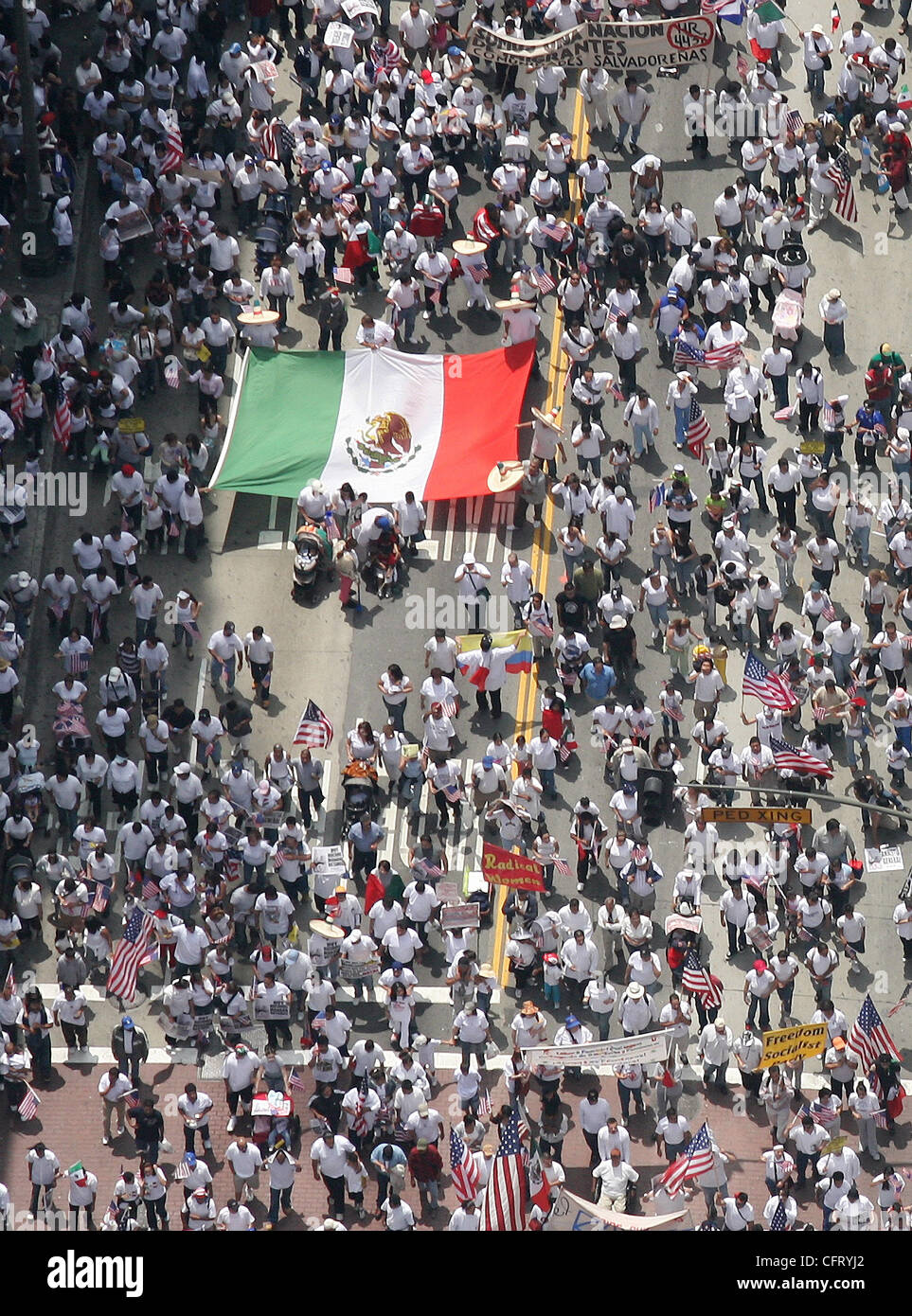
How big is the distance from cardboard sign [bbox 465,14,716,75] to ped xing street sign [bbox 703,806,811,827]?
69.0ft

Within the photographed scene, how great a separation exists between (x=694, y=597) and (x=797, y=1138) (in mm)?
12386

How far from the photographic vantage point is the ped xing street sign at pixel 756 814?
110ft

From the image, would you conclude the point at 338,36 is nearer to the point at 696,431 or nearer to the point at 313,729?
the point at 696,431

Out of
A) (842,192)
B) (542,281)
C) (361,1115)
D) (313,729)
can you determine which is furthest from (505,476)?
(361,1115)

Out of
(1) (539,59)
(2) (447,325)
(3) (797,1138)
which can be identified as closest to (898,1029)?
(3) (797,1138)

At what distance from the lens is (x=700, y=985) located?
37.4 m

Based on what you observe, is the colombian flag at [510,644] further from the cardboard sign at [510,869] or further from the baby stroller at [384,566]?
the cardboard sign at [510,869]

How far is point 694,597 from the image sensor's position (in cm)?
4497

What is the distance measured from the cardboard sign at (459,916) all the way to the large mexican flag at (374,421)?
1033 cm

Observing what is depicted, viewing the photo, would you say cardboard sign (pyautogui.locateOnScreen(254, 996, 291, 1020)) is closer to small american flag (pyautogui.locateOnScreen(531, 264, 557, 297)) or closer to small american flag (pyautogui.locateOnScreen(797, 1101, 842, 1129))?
small american flag (pyautogui.locateOnScreen(797, 1101, 842, 1129))

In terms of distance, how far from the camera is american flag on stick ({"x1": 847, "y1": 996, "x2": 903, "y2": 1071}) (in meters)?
36.0

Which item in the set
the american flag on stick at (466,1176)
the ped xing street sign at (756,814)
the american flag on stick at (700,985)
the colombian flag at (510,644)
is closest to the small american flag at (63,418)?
the colombian flag at (510,644)

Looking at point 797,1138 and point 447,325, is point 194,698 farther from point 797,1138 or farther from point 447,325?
point 797,1138

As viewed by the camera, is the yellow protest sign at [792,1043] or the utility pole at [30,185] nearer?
the yellow protest sign at [792,1043]
